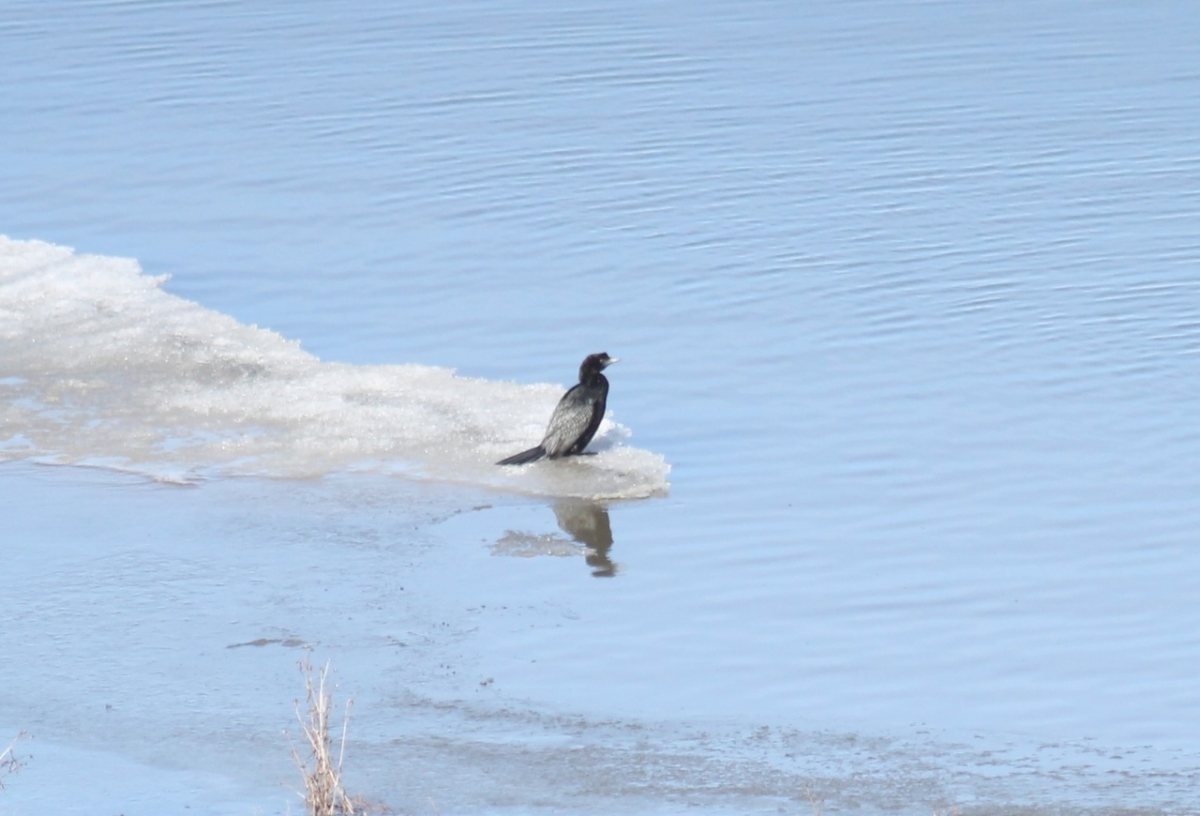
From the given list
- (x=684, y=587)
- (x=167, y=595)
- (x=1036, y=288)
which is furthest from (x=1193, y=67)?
(x=167, y=595)

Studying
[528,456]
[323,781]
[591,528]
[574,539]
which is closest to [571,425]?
[528,456]

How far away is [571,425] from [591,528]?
2.75 feet

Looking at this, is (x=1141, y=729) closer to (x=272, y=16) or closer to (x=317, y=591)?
(x=317, y=591)

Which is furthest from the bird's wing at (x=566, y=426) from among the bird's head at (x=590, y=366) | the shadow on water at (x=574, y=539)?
the shadow on water at (x=574, y=539)

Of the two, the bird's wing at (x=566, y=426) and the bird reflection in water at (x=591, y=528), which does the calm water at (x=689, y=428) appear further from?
the bird's wing at (x=566, y=426)

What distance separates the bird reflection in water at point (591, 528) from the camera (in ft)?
27.6

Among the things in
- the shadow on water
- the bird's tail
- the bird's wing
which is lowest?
the shadow on water

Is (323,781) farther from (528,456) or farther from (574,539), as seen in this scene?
(528,456)

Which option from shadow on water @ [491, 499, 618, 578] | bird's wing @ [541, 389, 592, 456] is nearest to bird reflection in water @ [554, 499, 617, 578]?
shadow on water @ [491, 499, 618, 578]

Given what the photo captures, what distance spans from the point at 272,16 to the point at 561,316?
14.1m

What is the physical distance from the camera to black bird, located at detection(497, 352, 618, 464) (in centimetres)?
955

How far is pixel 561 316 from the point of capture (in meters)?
12.5

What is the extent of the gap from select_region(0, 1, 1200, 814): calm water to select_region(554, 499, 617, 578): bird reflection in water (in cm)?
4

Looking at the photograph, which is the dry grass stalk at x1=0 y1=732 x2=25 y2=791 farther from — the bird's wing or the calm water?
the bird's wing
